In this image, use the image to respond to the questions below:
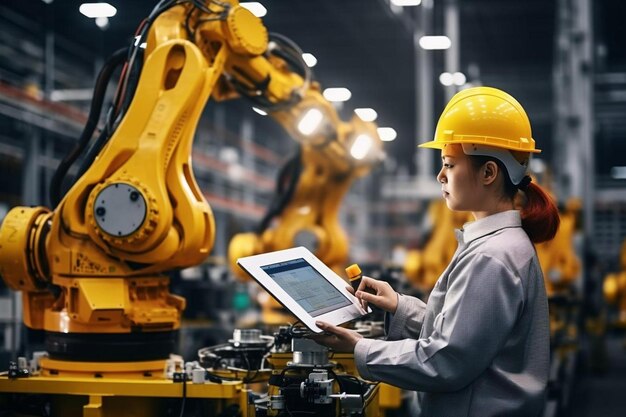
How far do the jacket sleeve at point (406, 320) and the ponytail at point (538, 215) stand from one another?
472 millimetres

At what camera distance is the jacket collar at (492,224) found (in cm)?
290

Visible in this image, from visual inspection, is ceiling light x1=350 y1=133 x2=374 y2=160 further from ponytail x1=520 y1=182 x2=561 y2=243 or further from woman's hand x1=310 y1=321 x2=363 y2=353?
woman's hand x1=310 y1=321 x2=363 y2=353

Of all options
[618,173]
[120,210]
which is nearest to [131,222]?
[120,210]

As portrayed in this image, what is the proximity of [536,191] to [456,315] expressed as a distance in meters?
0.58

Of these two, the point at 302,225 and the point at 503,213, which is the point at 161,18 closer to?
the point at 503,213

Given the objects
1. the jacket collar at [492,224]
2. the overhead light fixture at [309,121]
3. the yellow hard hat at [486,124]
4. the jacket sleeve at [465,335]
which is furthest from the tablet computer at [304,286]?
the overhead light fixture at [309,121]

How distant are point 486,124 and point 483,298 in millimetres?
599

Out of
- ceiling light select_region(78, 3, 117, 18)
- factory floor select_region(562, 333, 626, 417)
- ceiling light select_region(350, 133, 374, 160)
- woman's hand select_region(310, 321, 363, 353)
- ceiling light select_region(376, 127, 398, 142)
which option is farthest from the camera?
ceiling light select_region(376, 127, 398, 142)

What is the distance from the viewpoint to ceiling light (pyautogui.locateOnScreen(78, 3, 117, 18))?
20.4ft

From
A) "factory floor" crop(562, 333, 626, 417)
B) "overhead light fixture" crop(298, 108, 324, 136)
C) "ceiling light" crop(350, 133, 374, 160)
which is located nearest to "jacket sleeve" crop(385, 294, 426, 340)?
"overhead light fixture" crop(298, 108, 324, 136)

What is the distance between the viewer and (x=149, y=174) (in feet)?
14.4

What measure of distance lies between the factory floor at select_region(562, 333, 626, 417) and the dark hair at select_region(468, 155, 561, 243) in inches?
239

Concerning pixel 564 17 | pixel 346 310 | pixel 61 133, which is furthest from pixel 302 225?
pixel 564 17

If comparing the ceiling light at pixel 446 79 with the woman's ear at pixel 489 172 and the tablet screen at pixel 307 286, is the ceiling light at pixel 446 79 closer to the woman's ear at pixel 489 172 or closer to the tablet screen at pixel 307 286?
the tablet screen at pixel 307 286
